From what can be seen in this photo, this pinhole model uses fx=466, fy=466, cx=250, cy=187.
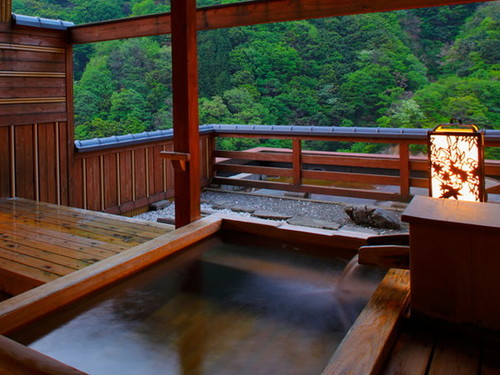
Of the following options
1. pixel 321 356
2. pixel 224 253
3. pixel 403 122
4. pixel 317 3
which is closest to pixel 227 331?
pixel 321 356

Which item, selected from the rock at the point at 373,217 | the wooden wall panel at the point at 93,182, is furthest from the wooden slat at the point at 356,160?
the wooden wall panel at the point at 93,182

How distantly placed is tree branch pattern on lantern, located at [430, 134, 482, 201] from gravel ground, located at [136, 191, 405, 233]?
9.59 feet

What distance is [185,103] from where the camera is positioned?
323cm

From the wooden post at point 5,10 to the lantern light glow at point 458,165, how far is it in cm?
434

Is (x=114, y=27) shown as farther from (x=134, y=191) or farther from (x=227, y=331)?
(x=227, y=331)

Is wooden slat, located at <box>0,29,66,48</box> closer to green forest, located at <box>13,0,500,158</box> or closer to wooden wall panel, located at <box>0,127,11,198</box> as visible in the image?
wooden wall panel, located at <box>0,127,11,198</box>

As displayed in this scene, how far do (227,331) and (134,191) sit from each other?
474 centimetres

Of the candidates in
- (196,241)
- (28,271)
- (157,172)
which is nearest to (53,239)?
(28,271)

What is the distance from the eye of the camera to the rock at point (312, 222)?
5355mm

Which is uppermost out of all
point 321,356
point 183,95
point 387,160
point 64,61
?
point 64,61

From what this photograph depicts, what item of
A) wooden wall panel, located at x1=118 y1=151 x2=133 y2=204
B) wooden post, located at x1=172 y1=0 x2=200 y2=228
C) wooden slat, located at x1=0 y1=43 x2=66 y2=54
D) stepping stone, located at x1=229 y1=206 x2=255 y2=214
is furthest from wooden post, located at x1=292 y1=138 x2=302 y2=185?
wooden post, located at x1=172 y1=0 x2=200 y2=228

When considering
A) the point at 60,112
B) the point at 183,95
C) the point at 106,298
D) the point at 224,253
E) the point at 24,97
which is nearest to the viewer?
the point at 106,298

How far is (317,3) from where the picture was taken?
3.95 meters

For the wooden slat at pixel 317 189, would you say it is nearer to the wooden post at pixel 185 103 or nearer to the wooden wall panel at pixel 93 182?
the wooden wall panel at pixel 93 182
